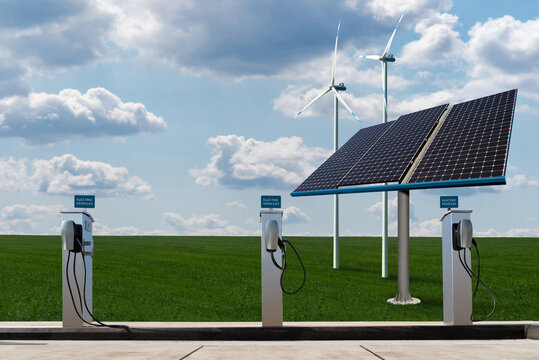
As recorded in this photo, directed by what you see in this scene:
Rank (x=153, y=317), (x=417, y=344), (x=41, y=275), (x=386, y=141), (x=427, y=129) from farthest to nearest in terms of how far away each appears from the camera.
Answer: (x=41, y=275) → (x=386, y=141) → (x=427, y=129) → (x=153, y=317) → (x=417, y=344)

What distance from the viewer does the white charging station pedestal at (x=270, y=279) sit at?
404 inches

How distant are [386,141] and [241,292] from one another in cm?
623

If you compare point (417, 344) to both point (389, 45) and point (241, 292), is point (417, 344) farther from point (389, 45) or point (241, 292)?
point (389, 45)

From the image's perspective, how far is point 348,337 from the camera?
34.1 ft

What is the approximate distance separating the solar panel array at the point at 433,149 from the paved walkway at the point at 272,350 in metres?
3.07

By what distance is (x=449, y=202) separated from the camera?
10812 millimetres

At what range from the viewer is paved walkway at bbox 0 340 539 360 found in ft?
27.9

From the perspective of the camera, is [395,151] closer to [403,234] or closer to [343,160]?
[403,234]

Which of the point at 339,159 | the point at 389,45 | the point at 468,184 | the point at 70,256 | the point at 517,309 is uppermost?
the point at 389,45

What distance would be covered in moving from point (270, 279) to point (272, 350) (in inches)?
59.5

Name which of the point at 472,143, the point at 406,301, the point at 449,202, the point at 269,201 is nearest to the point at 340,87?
the point at 406,301

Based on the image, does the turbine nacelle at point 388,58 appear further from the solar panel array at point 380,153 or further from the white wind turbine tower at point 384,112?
the solar panel array at point 380,153

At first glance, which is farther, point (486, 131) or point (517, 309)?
point (517, 309)

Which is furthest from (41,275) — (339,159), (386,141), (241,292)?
(386,141)
